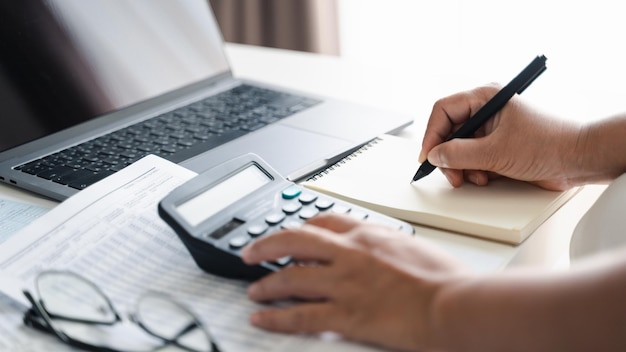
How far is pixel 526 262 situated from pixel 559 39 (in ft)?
3.75

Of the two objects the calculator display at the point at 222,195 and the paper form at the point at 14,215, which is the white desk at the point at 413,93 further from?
the paper form at the point at 14,215

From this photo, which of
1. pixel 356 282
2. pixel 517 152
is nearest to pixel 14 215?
pixel 356 282

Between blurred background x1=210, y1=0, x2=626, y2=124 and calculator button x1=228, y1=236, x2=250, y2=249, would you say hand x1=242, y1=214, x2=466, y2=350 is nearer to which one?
calculator button x1=228, y1=236, x2=250, y2=249

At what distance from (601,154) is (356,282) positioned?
349 millimetres

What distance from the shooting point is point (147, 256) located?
25.2 inches

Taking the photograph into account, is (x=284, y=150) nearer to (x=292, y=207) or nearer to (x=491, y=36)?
(x=292, y=207)

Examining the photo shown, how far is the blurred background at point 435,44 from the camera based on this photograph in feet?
3.65

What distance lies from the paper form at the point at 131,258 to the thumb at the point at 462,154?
10.4 inches

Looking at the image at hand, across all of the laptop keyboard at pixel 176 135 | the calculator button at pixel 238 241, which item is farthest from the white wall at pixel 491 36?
the calculator button at pixel 238 241

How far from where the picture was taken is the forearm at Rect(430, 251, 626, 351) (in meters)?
0.47

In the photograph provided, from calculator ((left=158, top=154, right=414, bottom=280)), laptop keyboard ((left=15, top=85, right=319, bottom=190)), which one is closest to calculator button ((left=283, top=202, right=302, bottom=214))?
calculator ((left=158, top=154, right=414, bottom=280))

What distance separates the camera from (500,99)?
0.77 meters

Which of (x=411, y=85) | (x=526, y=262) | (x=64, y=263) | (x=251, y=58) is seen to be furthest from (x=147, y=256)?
(x=251, y=58)

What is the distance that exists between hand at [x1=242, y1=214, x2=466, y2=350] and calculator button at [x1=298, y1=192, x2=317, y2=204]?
3.8 inches
